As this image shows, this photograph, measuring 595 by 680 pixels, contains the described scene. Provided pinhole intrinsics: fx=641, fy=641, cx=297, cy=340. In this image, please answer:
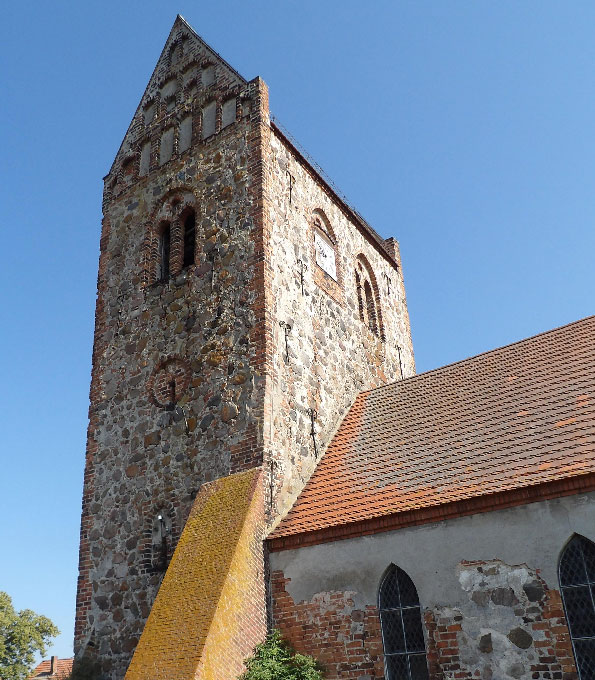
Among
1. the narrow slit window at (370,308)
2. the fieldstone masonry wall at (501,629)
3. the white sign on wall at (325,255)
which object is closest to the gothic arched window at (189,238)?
the white sign on wall at (325,255)

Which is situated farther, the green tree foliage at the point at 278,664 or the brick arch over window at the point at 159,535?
the brick arch over window at the point at 159,535

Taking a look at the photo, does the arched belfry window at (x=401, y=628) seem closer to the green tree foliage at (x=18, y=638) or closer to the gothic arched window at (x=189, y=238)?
the gothic arched window at (x=189, y=238)

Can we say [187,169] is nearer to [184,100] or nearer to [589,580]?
[184,100]

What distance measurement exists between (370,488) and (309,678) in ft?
9.34

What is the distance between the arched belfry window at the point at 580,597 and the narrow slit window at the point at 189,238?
9.11 metres

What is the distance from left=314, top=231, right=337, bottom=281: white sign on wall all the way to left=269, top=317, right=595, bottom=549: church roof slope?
3310 millimetres

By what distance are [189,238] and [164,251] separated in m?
0.72

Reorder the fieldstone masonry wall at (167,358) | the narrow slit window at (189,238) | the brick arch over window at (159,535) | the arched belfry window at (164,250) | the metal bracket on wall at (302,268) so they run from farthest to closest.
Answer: the arched belfry window at (164,250), the narrow slit window at (189,238), the metal bracket on wall at (302,268), the fieldstone masonry wall at (167,358), the brick arch over window at (159,535)

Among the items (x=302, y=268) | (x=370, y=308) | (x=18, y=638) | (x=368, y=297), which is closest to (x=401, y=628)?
(x=302, y=268)

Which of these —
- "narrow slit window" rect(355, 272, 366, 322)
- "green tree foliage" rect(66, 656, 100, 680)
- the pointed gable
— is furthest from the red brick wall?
the pointed gable

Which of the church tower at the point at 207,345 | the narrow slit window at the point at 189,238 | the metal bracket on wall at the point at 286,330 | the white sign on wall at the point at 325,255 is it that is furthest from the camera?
the white sign on wall at the point at 325,255

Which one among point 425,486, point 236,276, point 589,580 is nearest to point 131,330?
point 236,276

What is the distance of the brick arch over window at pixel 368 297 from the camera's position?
16.3m

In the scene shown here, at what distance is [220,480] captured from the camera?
10.7 meters
